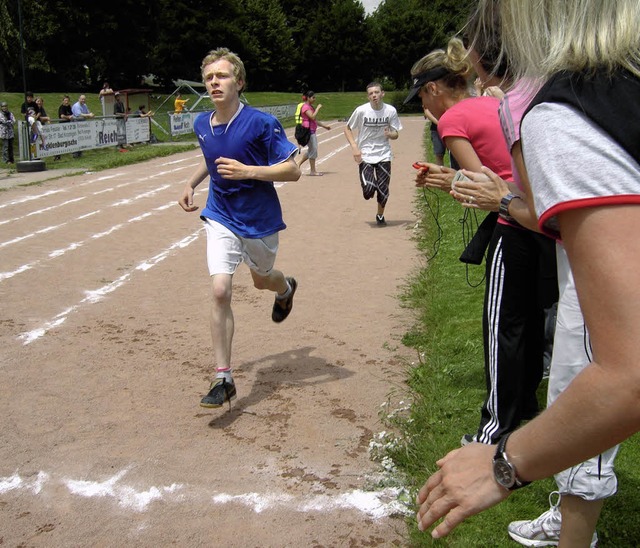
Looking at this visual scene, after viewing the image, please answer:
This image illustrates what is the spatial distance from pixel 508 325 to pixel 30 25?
173 ft

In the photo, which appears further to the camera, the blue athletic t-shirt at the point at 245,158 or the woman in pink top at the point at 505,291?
the blue athletic t-shirt at the point at 245,158

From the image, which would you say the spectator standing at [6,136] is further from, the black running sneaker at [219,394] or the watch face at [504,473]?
the watch face at [504,473]

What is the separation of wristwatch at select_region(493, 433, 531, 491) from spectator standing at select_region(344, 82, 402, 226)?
9955 millimetres

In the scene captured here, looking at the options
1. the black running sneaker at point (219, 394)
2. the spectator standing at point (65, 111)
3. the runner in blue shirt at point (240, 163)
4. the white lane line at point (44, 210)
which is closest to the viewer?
the black running sneaker at point (219, 394)

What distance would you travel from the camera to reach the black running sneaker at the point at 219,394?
4.72 m

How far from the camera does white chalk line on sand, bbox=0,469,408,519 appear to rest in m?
3.65

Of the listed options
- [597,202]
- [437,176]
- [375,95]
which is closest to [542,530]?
[437,176]

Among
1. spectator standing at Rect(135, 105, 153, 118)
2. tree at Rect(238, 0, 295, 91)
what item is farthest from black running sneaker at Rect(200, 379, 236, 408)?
tree at Rect(238, 0, 295, 91)

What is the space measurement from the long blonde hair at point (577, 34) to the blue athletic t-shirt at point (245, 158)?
3860 mm

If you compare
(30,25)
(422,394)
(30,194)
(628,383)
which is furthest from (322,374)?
(30,25)

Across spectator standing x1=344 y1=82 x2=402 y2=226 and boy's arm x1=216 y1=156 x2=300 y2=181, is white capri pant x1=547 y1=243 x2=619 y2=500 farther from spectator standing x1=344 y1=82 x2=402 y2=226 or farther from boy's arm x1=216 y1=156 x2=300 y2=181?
spectator standing x1=344 y1=82 x2=402 y2=226

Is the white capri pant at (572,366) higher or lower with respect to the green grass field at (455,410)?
higher

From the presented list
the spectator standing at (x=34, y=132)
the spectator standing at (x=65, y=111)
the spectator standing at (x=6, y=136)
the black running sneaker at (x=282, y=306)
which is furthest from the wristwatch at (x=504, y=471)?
the spectator standing at (x=65, y=111)

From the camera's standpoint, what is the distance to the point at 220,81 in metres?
5.14
